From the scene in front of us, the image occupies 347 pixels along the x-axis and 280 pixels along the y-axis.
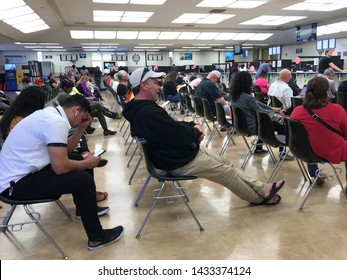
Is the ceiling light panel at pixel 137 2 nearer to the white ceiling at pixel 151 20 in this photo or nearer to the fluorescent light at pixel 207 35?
the white ceiling at pixel 151 20

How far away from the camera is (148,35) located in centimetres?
1430

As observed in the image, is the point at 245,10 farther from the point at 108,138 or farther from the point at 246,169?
the point at 246,169

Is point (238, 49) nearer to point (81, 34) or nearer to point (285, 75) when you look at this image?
point (81, 34)

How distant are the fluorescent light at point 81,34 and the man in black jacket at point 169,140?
11.5 meters

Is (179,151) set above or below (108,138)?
above

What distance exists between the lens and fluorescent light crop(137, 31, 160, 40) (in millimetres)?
13579

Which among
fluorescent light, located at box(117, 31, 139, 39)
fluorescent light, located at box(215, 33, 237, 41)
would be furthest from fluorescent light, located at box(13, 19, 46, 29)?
fluorescent light, located at box(215, 33, 237, 41)

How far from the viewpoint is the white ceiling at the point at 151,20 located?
8234mm

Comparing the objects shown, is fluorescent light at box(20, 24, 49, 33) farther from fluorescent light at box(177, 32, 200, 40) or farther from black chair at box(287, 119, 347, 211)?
black chair at box(287, 119, 347, 211)

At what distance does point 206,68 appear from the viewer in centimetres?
1638

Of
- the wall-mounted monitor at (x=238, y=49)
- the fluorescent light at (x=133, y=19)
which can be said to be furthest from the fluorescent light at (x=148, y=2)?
the wall-mounted monitor at (x=238, y=49)

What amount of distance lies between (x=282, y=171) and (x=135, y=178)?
1722 millimetres

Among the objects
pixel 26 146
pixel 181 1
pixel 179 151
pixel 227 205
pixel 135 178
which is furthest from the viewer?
pixel 181 1

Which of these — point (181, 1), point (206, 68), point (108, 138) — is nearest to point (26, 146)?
point (108, 138)
